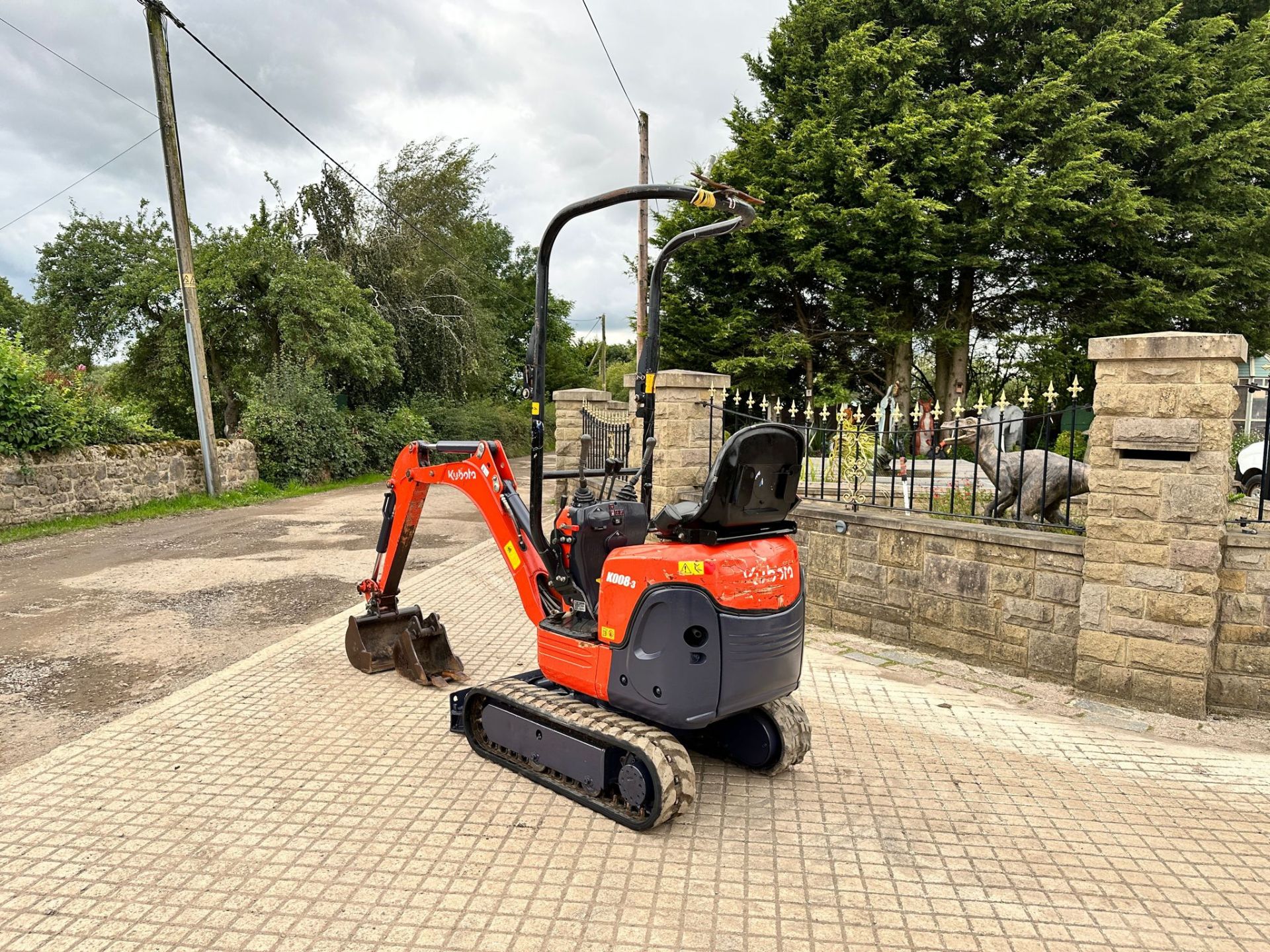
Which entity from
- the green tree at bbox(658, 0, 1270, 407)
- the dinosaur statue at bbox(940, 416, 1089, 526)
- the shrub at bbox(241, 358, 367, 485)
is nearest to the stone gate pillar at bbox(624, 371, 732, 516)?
the dinosaur statue at bbox(940, 416, 1089, 526)

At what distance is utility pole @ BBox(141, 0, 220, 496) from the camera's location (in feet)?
43.2

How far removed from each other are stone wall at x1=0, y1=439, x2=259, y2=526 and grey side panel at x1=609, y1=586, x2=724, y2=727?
1179 cm

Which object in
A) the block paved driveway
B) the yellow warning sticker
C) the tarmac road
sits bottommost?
the tarmac road

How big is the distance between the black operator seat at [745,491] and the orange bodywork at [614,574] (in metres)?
0.07

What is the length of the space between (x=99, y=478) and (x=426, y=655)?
10.2 meters

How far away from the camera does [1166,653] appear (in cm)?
470

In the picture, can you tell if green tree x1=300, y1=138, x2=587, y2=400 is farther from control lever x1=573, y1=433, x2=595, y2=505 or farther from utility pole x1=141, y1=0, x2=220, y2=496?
control lever x1=573, y1=433, x2=595, y2=505

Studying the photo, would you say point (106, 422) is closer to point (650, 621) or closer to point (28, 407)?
point (28, 407)

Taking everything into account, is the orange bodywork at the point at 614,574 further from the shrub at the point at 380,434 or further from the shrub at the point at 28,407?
the shrub at the point at 380,434

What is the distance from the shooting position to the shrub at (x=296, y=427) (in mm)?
17281

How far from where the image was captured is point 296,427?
1773 cm

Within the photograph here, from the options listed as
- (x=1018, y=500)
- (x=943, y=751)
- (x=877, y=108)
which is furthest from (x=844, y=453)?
(x=877, y=108)

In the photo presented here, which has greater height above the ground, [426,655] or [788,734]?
[788,734]

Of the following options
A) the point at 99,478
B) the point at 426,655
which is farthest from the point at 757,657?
the point at 99,478
